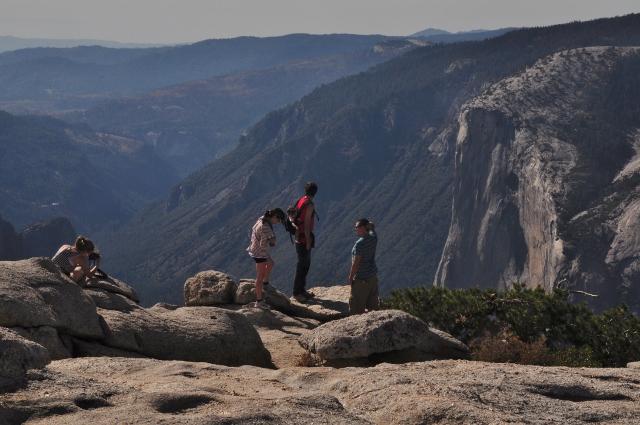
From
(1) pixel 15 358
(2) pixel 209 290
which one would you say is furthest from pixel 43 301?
(2) pixel 209 290

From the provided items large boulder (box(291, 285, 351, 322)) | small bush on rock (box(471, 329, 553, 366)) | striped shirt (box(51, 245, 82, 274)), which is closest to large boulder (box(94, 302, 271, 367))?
striped shirt (box(51, 245, 82, 274))

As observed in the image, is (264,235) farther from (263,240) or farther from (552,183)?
(552,183)

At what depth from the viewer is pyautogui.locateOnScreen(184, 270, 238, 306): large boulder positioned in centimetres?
2521

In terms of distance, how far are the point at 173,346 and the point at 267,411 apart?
7.98 m

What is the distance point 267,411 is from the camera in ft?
34.9

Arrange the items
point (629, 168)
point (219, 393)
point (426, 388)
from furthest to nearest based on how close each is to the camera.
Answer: point (629, 168), point (426, 388), point (219, 393)

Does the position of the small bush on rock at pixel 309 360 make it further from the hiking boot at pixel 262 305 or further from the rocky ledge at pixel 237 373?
the hiking boot at pixel 262 305

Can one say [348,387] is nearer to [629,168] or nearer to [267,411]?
[267,411]

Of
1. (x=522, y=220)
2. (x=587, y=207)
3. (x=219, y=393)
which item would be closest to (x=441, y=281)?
(x=522, y=220)

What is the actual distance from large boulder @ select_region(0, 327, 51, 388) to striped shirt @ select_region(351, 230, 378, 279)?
10.5 meters

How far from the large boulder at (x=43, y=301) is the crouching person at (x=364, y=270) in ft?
24.1

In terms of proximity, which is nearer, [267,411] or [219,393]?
[267,411]

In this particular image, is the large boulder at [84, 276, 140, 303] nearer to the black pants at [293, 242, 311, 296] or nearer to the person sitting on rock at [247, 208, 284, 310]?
the person sitting on rock at [247, 208, 284, 310]

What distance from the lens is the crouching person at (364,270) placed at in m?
20.1
